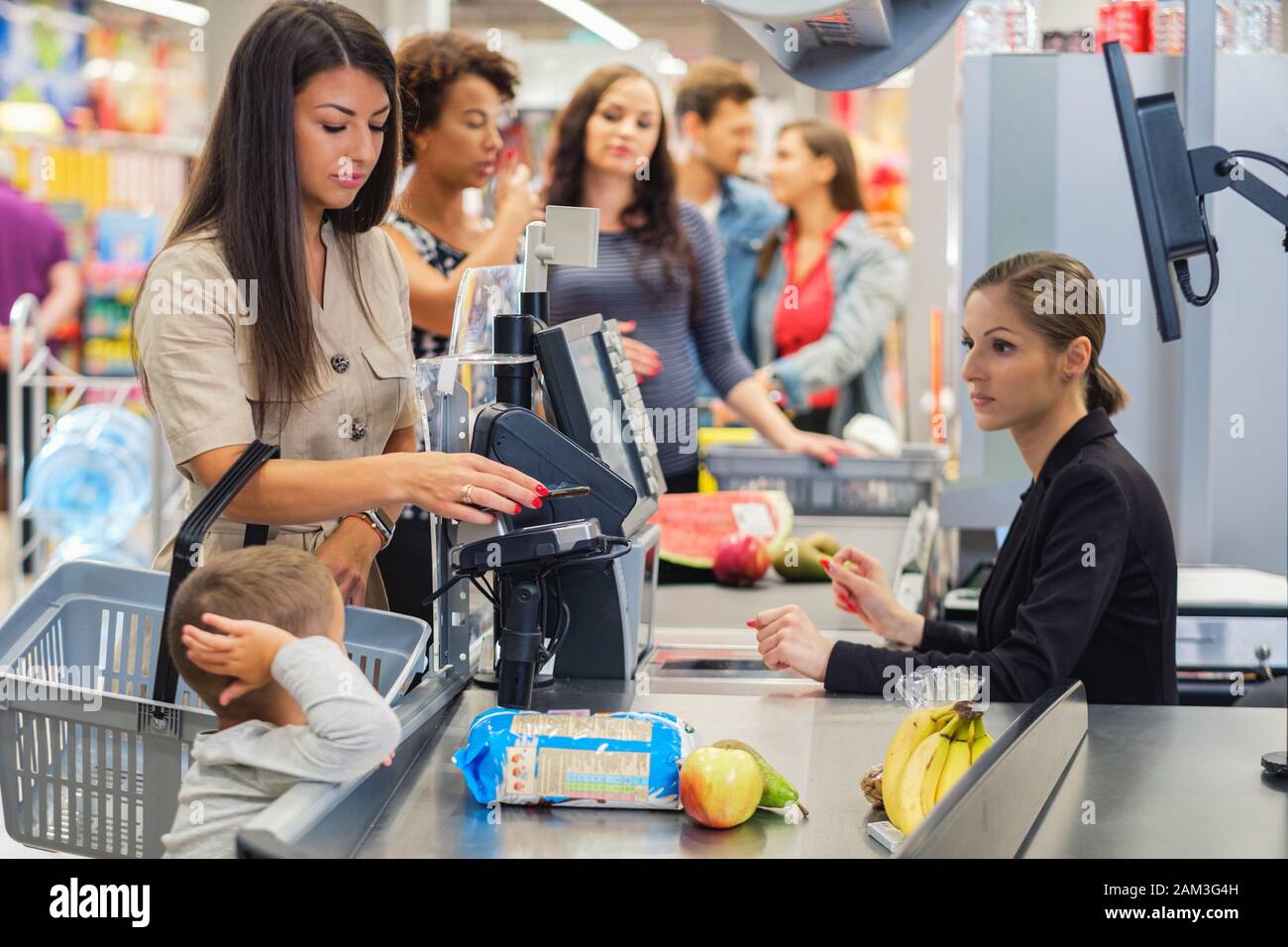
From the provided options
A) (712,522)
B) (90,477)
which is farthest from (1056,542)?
(90,477)

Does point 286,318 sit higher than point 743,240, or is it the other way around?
point 743,240

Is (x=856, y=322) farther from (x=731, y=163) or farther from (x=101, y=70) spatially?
(x=101, y=70)

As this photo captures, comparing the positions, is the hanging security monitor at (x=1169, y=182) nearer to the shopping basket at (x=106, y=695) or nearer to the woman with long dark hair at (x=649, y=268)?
the shopping basket at (x=106, y=695)

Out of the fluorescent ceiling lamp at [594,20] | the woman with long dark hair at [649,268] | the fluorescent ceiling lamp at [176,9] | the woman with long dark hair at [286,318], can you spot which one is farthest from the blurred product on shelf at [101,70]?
the woman with long dark hair at [286,318]

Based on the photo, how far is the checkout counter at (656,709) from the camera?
1427 millimetres

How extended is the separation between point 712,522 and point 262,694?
1933mm

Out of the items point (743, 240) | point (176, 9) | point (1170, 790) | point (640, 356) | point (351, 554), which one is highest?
point (176, 9)

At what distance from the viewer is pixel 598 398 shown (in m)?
2.02

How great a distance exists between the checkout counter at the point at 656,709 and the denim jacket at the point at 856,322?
318 cm

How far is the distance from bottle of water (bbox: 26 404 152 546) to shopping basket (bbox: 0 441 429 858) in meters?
4.19

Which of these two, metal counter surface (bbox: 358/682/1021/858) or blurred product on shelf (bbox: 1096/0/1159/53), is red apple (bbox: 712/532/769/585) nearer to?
metal counter surface (bbox: 358/682/1021/858)
